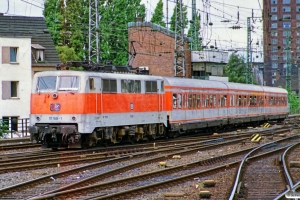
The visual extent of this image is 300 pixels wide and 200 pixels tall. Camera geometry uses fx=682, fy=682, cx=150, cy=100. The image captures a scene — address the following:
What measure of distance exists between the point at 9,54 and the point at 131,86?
22563 millimetres

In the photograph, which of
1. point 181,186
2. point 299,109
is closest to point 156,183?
point 181,186

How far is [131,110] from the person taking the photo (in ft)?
88.6

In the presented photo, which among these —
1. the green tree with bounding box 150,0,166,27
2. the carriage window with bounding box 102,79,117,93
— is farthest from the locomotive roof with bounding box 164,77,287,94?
the green tree with bounding box 150,0,166,27

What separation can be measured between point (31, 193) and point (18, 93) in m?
34.8

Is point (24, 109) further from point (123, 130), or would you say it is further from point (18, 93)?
point (123, 130)

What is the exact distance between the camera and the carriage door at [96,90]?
947 inches

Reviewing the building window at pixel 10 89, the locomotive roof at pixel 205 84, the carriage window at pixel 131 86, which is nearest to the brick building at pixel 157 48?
the locomotive roof at pixel 205 84

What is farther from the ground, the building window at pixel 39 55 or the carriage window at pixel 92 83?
the building window at pixel 39 55

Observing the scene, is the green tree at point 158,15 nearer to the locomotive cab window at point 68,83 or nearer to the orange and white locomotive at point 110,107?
the orange and white locomotive at point 110,107

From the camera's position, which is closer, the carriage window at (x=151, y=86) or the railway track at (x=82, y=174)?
the railway track at (x=82, y=174)

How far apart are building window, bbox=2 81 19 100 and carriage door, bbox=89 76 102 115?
2353 cm

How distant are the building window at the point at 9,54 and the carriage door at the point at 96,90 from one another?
2390cm

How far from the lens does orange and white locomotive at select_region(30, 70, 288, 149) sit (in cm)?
2375

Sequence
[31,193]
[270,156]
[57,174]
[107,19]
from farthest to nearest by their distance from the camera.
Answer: [107,19], [270,156], [57,174], [31,193]
